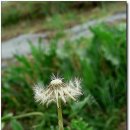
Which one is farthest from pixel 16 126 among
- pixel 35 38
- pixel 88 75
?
pixel 35 38

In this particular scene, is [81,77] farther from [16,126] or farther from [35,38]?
[35,38]

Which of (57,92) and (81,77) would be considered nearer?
(57,92)

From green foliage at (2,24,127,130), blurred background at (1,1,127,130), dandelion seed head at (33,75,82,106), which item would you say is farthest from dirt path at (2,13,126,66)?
dandelion seed head at (33,75,82,106)

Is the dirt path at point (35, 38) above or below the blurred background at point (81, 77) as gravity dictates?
above

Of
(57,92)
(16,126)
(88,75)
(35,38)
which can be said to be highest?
(35,38)

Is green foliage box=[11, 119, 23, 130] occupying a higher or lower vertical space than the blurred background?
lower

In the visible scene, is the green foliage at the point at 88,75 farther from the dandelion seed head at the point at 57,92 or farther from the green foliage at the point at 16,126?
the dandelion seed head at the point at 57,92

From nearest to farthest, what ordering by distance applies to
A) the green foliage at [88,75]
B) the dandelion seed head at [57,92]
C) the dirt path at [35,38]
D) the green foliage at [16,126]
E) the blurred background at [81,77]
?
the dandelion seed head at [57,92], the green foliage at [16,126], the blurred background at [81,77], the green foliage at [88,75], the dirt path at [35,38]

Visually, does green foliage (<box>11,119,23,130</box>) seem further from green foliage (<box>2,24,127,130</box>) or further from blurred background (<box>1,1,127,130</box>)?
green foliage (<box>2,24,127,130</box>)

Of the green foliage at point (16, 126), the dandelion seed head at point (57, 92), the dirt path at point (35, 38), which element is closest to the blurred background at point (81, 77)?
the dirt path at point (35, 38)
